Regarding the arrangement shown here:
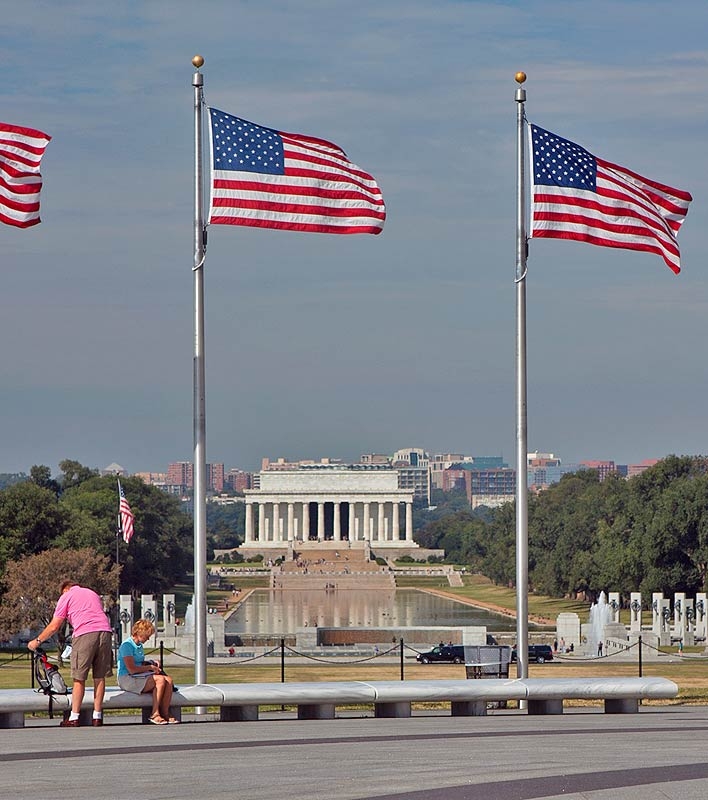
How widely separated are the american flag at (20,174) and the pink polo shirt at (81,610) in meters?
5.95

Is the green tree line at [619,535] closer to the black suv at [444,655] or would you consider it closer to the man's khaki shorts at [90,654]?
the black suv at [444,655]

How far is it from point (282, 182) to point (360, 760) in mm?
10041


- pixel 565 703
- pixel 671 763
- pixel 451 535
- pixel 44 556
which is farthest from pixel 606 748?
pixel 451 535

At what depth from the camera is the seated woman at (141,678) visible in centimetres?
1889

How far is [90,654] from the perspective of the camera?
18.4 meters

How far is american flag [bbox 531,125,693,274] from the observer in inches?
944

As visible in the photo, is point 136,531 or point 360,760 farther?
point 136,531

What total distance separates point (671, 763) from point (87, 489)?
96942 mm

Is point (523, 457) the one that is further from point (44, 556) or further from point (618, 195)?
point (44, 556)

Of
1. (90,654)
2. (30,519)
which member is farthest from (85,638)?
(30,519)

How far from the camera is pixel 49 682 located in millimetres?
18438

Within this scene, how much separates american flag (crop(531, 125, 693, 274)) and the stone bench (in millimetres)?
6797

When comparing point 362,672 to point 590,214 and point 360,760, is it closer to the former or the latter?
point 590,214

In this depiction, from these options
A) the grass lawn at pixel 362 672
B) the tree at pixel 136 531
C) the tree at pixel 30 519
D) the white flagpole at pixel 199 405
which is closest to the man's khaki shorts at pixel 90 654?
the white flagpole at pixel 199 405
